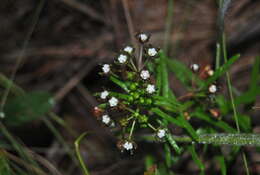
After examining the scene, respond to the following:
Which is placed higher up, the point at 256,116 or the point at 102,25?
the point at 102,25

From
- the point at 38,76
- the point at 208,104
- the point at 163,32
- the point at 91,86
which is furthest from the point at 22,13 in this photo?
the point at 208,104

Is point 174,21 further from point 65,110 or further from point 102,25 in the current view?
point 65,110

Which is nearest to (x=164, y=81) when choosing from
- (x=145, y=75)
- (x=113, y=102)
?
(x=145, y=75)

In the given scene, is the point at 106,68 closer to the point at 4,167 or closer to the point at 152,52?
the point at 152,52

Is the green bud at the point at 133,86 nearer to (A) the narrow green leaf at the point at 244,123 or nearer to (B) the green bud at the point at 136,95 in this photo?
(B) the green bud at the point at 136,95

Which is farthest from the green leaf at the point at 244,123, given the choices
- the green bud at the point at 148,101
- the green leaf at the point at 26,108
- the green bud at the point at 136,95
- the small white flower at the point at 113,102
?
the green leaf at the point at 26,108

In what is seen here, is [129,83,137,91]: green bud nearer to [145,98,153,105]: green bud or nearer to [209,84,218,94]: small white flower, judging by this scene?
[145,98,153,105]: green bud
